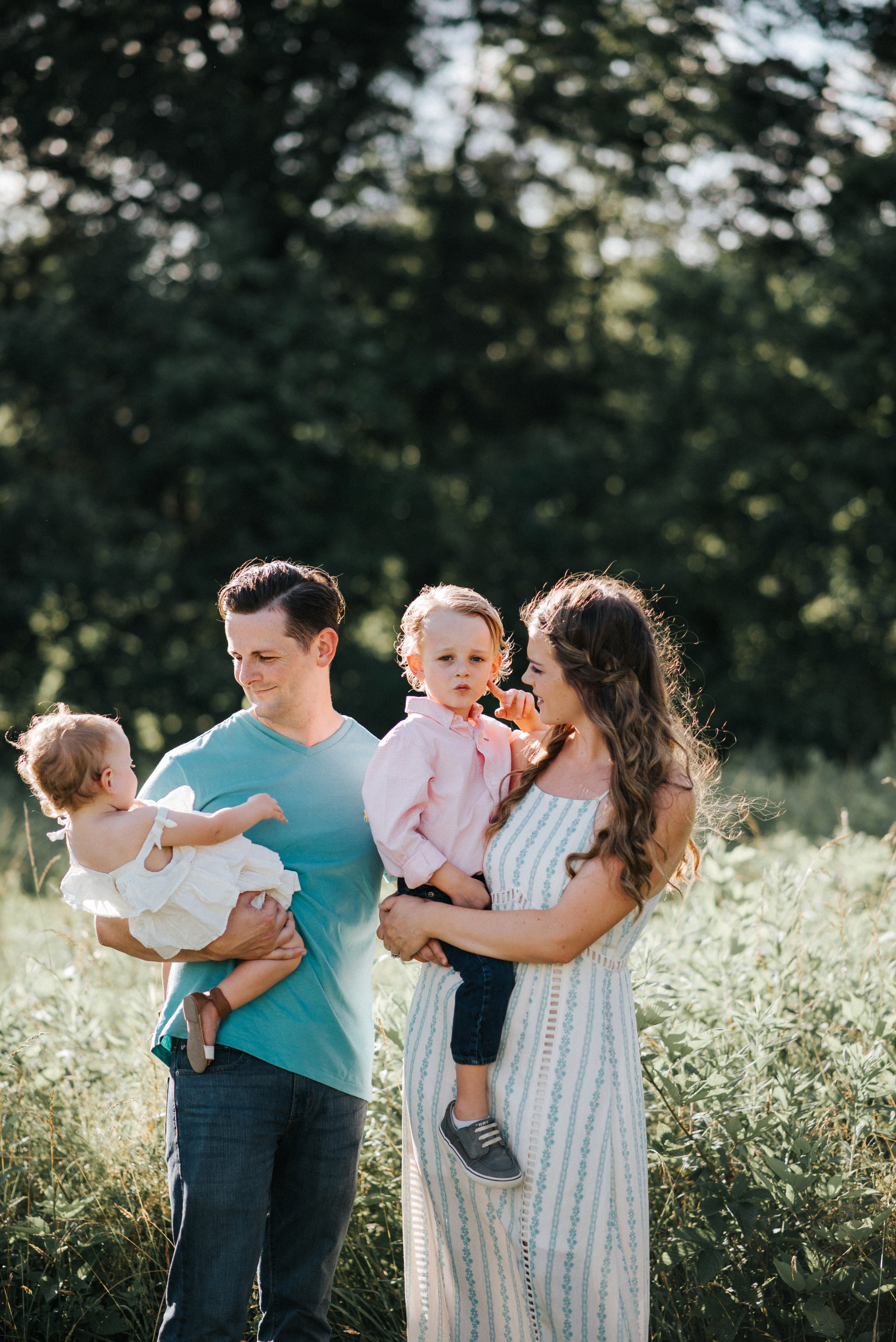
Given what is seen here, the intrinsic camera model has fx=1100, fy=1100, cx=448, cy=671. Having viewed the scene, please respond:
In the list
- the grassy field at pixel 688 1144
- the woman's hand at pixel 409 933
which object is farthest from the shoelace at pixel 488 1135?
the grassy field at pixel 688 1144

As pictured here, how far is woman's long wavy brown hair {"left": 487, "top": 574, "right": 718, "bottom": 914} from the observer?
2.34 meters

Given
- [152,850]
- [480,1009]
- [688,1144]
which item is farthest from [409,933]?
[688,1144]

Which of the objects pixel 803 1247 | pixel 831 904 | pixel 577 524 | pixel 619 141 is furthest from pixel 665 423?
pixel 803 1247

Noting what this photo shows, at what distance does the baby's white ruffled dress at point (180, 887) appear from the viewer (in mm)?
2488

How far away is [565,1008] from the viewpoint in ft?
7.89

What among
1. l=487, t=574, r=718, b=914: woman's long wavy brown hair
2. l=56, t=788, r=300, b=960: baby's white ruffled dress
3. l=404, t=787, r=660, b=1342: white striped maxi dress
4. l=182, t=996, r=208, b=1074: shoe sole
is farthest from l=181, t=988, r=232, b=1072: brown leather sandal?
l=487, t=574, r=718, b=914: woman's long wavy brown hair

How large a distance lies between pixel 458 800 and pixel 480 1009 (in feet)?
1.59

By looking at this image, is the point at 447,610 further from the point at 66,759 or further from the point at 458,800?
the point at 66,759

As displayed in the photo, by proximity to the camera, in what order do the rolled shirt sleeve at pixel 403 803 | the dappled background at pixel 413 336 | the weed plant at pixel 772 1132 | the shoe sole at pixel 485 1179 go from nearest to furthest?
the shoe sole at pixel 485 1179 → the rolled shirt sleeve at pixel 403 803 → the weed plant at pixel 772 1132 → the dappled background at pixel 413 336

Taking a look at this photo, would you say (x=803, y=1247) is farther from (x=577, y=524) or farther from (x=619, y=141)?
(x=619, y=141)

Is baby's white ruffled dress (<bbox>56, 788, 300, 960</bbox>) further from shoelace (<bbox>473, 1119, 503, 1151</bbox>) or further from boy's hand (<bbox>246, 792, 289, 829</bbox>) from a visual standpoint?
shoelace (<bbox>473, 1119, 503, 1151</bbox>)

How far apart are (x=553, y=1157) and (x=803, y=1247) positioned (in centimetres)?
109

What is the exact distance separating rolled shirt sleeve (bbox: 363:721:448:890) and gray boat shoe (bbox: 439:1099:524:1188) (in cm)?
54

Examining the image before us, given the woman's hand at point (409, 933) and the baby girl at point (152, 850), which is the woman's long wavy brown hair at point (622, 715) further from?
the baby girl at point (152, 850)
